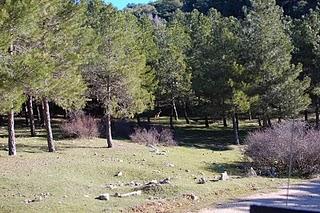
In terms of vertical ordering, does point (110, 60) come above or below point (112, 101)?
above

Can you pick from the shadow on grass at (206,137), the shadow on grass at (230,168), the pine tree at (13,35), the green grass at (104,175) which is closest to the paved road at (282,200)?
the green grass at (104,175)

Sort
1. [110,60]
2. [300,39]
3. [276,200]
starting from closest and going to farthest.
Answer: [276,200]
[110,60]
[300,39]

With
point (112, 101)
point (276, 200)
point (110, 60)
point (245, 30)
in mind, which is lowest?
point (276, 200)

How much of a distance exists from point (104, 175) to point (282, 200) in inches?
327

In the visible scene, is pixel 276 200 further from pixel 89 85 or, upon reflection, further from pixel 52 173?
pixel 89 85

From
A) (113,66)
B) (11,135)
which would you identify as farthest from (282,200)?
(113,66)

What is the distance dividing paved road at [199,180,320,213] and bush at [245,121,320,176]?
5.37m

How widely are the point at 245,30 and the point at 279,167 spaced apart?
19904 mm

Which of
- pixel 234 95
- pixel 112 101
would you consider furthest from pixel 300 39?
pixel 112 101

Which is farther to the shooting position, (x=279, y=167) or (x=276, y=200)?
(x=279, y=167)

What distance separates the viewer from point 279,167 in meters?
28.2

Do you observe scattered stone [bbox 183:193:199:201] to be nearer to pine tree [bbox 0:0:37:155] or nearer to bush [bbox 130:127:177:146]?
pine tree [bbox 0:0:37:155]

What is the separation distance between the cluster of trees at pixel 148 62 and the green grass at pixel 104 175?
2.36 meters

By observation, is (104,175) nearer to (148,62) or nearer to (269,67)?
(269,67)
